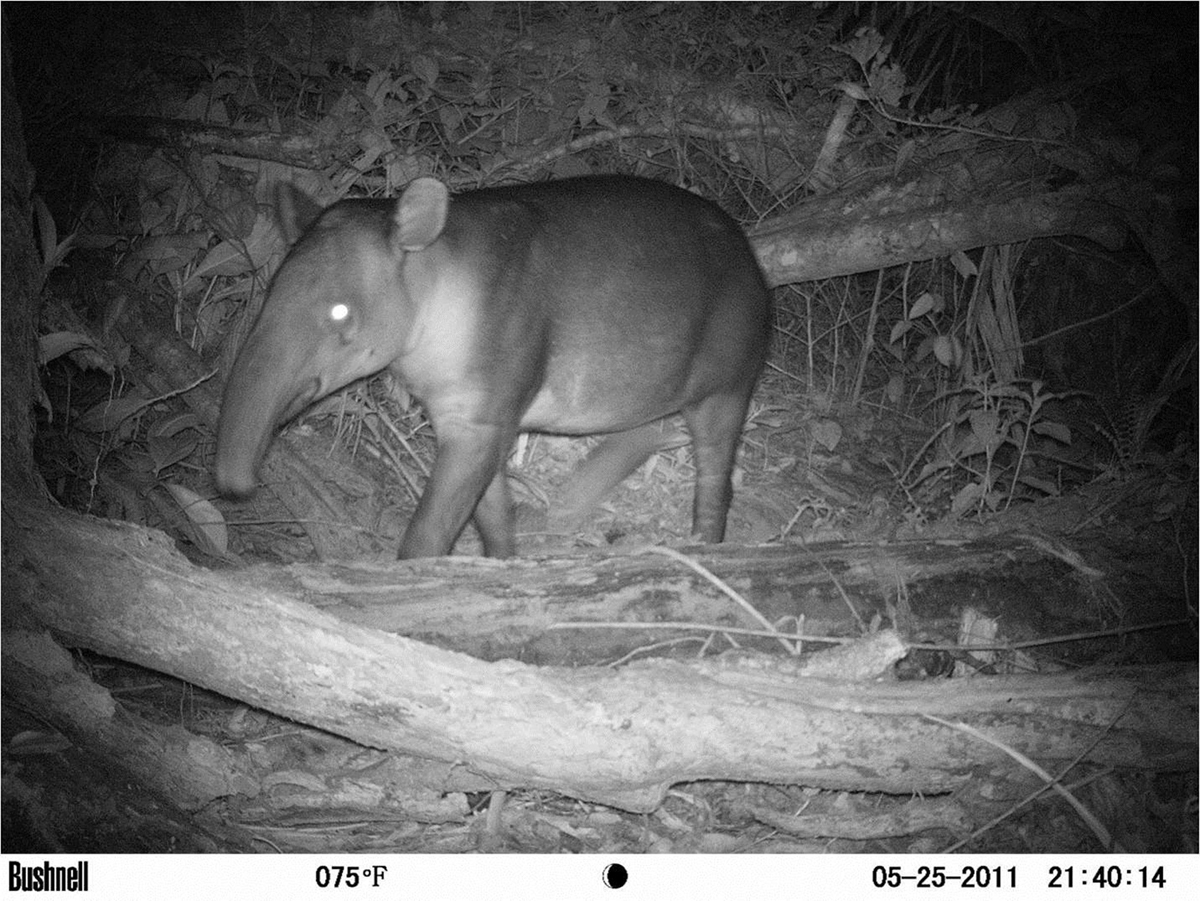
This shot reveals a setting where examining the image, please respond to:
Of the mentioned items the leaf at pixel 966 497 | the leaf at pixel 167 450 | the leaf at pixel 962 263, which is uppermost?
the leaf at pixel 962 263

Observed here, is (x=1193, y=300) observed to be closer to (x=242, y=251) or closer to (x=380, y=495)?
(x=380, y=495)

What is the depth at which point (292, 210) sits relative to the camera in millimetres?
4480

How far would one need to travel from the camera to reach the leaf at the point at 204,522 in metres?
4.88

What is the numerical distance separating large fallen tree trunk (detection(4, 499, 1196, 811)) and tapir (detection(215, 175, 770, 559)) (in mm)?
590

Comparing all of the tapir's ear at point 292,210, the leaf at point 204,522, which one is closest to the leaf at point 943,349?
the tapir's ear at point 292,210

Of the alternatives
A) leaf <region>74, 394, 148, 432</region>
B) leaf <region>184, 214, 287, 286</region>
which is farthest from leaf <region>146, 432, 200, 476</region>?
leaf <region>184, 214, 287, 286</region>

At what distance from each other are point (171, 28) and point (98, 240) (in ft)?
4.14

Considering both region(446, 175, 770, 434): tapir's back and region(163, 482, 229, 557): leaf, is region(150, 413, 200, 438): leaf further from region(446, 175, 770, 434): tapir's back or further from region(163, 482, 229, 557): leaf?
region(446, 175, 770, 434): tapir's back

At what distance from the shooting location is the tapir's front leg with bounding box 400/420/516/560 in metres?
4.25

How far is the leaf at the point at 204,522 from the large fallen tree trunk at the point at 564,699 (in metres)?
1.63

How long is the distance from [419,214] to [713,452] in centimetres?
193

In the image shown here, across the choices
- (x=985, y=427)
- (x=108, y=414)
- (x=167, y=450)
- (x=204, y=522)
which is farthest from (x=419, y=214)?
(x=985, y=427)

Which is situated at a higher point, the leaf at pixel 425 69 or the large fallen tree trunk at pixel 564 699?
the leaf at pixel 425 69

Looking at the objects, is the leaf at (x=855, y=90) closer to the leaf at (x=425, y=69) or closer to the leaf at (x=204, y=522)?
the leaf at (x=425, y=69)
